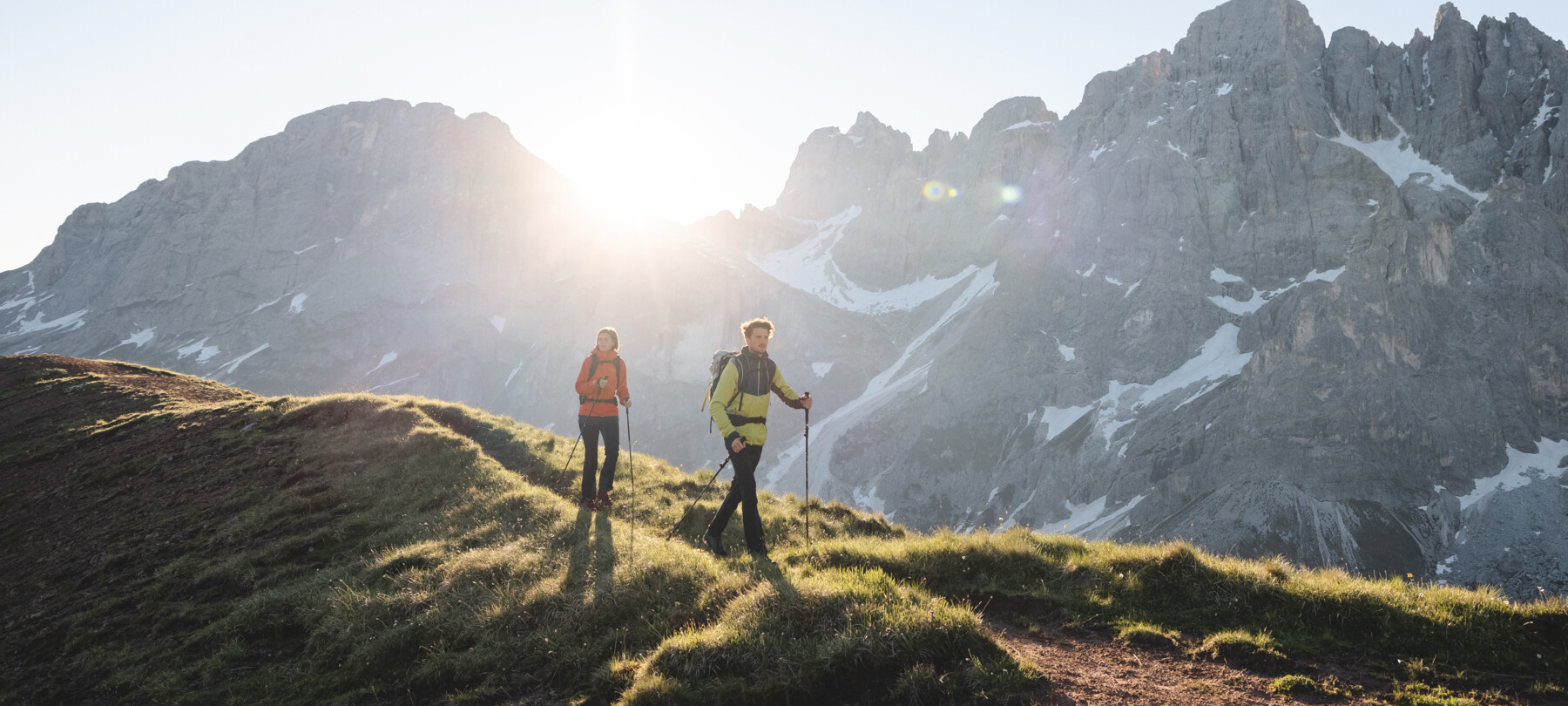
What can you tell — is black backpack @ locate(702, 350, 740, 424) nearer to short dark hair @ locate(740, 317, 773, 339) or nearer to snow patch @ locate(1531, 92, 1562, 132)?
short dark hair @ locate(740, 317, 773, 339)

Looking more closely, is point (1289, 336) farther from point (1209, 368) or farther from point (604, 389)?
point (604, 389)

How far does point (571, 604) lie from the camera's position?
7172 millimetres

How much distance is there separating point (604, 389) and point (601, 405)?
34cm

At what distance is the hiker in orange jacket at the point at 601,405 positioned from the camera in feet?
42.8

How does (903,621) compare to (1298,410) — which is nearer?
(903,621)

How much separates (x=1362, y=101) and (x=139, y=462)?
248068mm

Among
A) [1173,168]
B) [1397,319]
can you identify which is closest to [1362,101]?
[1173,168]

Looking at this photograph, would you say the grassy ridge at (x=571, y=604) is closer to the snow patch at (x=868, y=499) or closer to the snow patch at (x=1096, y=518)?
the snow patch at (x=1096, y=518)

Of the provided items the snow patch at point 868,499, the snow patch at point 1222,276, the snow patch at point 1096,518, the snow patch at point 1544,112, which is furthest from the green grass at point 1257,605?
the snow patch at point 1544,112

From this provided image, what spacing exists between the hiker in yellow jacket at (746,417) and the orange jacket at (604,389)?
404 centimetres

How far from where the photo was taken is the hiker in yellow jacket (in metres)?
9.86

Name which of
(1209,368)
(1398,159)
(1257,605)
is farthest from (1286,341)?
(1257,605)

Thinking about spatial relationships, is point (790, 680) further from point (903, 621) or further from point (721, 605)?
point (721, 605)

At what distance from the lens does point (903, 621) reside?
222 inches
